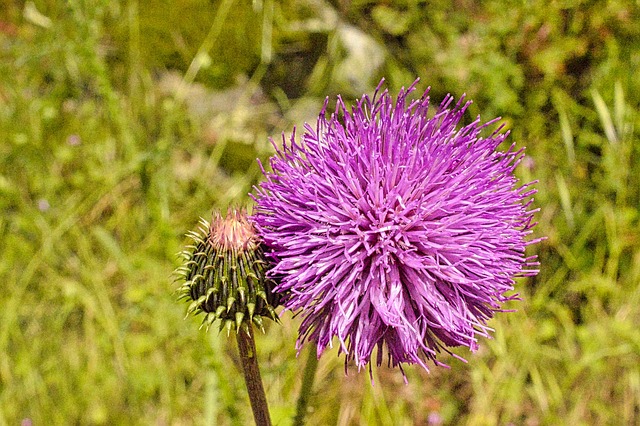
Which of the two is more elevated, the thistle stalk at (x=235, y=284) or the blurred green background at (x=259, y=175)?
the blurred green background at (x=259, y=175)

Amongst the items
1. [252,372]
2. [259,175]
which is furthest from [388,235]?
[259,175]

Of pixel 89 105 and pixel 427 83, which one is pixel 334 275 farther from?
pixel 89 105

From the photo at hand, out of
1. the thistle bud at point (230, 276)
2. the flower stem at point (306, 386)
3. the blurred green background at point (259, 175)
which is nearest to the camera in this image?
the thistle bud at point (230, 276)

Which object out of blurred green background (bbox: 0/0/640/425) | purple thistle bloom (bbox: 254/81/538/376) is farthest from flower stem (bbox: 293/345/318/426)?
blurred green background (bbox: 0/0/640/425)

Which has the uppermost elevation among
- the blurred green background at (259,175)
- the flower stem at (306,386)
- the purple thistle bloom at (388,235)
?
the blurred green background at (259,175)

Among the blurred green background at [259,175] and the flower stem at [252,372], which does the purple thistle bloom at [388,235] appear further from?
the blurred green background at [259,175]

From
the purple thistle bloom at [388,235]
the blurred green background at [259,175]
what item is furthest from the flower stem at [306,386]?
the blurred green background at [259,175]

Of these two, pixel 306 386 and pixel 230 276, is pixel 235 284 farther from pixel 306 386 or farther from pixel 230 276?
pixel 306 386
